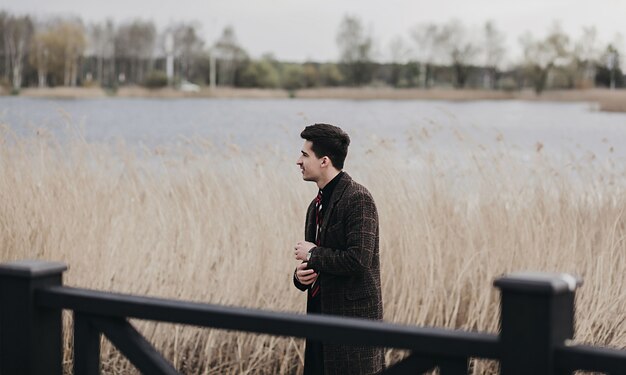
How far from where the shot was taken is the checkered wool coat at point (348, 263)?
3750mm

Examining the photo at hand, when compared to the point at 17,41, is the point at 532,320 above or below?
below

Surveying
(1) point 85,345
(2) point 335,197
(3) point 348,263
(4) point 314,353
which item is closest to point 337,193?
(2) point 335,197

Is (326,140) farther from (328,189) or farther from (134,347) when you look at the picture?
(134,347)

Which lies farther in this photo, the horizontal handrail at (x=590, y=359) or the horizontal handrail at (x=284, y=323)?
the horizontal handrail at (x=284, y=323)

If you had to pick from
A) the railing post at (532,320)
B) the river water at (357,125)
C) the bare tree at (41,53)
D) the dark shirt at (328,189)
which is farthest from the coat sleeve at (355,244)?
the bare tree at (41,53)

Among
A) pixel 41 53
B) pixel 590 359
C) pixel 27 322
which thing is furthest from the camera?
pixel 41 53

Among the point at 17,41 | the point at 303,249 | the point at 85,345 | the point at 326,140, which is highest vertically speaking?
the point at 17,41

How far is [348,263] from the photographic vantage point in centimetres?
375

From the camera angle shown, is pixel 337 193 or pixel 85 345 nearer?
pixel 85 345

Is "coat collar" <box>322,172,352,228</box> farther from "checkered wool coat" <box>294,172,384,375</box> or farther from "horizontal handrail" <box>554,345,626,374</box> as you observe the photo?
"horizontal handrail" <box>554,345,626,374</box>

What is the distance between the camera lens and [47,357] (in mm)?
2953

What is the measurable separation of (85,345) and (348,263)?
1195 millimetres

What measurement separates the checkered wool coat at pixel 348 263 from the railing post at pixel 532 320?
4.88 feet

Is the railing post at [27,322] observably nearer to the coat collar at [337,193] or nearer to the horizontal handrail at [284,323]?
the horizontal handrail at [284,323]
